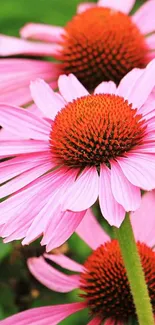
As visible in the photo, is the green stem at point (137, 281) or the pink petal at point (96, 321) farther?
the pink petal at point (96, 321)

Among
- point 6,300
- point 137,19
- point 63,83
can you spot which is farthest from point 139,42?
point 6,300

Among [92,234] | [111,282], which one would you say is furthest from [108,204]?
[92,234]

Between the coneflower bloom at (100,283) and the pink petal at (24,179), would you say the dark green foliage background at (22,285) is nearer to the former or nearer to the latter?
the coneflower bloom at (100,283)

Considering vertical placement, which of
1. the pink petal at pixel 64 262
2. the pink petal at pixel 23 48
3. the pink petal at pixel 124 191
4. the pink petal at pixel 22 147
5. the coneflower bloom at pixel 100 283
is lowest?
the coneflower bloom at pixel 100 283

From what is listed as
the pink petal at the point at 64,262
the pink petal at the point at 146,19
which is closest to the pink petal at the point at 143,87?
the pink petal at the point at 64,262

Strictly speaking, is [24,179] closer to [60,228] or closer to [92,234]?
[60,228]

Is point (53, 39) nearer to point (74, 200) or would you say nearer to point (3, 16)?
point (3, 16)
